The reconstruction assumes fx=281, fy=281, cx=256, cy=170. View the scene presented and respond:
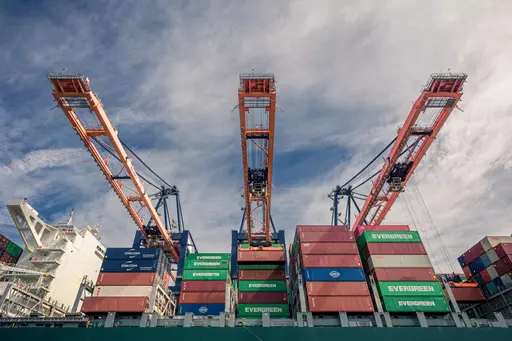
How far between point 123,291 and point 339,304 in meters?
17.2

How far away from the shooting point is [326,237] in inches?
989

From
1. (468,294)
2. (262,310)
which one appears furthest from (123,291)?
(468,294)

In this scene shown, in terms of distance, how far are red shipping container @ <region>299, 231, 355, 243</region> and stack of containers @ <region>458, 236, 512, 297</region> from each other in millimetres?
14759

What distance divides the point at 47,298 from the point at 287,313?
27606 mm

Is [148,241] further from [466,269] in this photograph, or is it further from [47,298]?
[466,269]

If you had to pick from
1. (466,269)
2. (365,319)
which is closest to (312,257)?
(365,319)

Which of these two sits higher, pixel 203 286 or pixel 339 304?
pixel 203 286

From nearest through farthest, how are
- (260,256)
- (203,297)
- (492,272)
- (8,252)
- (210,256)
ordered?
(203,297), (492,272), (210,256), (260,256), (8,252)

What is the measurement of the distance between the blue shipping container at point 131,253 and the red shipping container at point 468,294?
96.5ft

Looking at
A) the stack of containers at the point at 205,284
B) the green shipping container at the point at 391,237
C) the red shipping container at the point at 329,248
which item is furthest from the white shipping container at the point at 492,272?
the stack of containers at the point at 205,284

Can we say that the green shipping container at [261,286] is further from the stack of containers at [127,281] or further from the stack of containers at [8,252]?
the stack of containers at [8,252]

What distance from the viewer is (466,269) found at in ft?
103

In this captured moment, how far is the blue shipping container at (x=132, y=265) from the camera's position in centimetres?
2444

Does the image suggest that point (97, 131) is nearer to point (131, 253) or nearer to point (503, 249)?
point (131, 253)
